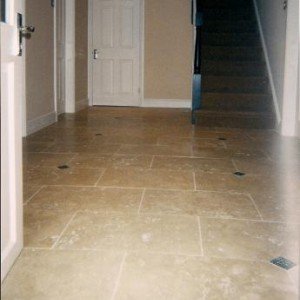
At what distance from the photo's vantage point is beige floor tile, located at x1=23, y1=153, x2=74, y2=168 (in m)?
3.48

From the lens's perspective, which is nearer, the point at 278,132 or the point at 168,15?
the point at 278,132

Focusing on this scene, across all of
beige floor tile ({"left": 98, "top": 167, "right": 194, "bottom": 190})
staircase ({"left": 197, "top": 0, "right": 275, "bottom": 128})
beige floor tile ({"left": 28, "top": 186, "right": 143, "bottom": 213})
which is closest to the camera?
beige floor tile ({"left": 28, "top": 186, "right": 143, "bottom": 213})

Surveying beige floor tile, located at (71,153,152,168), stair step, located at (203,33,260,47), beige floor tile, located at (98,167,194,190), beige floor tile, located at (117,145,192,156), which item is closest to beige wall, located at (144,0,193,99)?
stair step, located at (203,33,260,47)

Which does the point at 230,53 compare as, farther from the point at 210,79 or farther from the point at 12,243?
the point at 12,243

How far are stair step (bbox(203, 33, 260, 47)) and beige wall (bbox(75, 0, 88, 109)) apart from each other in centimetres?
200

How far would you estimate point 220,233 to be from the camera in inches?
82.9

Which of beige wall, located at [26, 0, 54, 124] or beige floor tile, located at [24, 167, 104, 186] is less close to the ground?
beige wall, located at [26, 0, 54, 124]

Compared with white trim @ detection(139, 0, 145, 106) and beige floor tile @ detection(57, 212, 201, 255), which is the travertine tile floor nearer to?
beige floor tile @ detection(57, 212, 201, 255)

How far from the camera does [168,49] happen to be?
781 centimetres

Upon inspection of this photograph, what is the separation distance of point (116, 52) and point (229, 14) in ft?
7.00

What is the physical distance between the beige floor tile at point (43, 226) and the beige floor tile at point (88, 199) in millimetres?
94

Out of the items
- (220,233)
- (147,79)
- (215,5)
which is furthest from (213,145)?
(215,5)

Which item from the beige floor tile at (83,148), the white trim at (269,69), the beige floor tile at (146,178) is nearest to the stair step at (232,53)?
the white trim at (269,69)

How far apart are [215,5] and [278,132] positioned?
4.04m
